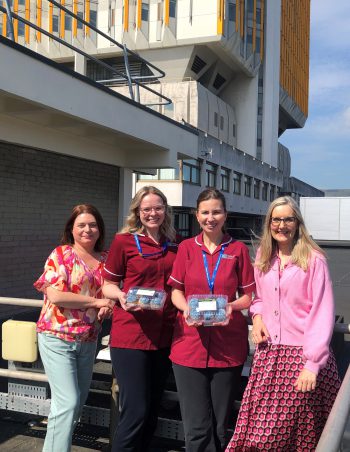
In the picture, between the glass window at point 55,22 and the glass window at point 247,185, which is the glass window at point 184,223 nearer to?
the glass window at point 247,185

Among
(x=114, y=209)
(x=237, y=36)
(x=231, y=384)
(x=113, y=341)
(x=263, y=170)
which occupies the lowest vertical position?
(x=231, y=384)

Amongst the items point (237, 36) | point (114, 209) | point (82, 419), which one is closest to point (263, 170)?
point (237, 36)

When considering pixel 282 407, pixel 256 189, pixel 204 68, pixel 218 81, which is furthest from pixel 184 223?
pixel 282 407

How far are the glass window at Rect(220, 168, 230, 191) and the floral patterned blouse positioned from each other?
3577cm

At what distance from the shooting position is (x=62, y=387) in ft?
9.28

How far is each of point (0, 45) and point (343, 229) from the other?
28.7 metres

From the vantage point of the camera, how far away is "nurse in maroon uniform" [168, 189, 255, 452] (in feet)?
8.57

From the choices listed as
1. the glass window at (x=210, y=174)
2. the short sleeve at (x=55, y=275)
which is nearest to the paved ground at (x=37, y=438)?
the short sleeve at (x=55, y=275)

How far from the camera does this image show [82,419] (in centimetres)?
351

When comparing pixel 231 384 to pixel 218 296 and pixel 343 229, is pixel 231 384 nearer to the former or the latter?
pixel 218 296

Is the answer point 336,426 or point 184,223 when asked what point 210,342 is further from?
point 184,223

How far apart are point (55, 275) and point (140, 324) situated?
0.61m

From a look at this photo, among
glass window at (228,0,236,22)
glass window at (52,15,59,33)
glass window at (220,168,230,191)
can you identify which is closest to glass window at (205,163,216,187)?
glass window at (220,168,230,191)

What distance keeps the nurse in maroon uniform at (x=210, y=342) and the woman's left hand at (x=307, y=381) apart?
16.1 inches
